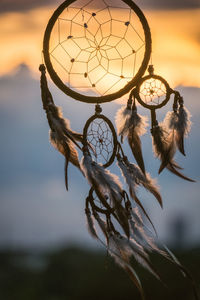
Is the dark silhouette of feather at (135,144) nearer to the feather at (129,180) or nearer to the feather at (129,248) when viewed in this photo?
the feather at (129,180)

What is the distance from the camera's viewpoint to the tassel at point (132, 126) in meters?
A: 2.82

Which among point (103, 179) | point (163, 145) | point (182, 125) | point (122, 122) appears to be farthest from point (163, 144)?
point (103, 179)

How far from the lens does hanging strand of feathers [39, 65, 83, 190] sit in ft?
8.84

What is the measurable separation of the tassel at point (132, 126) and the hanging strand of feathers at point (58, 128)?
0.91 feet

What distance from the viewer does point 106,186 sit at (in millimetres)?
2631

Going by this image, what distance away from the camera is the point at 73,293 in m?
8.20

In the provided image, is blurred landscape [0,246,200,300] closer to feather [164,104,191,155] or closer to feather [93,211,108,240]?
feather [93,211,108,240]

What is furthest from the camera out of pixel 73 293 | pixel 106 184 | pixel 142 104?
pixel 73 293

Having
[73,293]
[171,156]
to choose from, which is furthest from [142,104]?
[73,293]

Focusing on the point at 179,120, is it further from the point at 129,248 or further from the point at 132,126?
the point at 129,248

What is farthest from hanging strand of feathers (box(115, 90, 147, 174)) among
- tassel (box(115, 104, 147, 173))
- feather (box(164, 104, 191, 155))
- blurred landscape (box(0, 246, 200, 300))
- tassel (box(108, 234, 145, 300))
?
blurred landscape (box(0, 246, 200, 300))

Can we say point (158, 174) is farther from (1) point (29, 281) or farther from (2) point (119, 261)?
(1) point (29, 281)

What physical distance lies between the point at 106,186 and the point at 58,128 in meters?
0.39

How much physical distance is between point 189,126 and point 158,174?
313 mm
